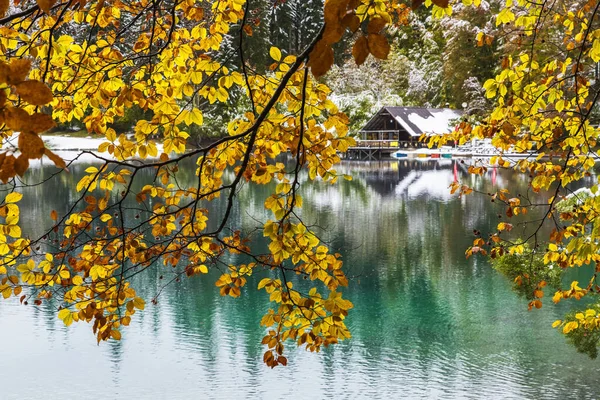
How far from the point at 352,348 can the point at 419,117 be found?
35568mm

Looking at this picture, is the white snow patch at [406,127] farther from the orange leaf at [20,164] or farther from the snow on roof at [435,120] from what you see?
the orange leaf at [20,164]

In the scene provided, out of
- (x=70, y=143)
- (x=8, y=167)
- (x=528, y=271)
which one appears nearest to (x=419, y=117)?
(x=70, y=143)

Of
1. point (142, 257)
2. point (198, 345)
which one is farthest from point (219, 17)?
point (198, 345)

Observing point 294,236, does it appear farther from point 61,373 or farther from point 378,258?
point 378,258

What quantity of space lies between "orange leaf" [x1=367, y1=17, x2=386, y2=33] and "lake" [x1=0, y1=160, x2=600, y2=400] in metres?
8.28

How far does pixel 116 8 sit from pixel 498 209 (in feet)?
63.1

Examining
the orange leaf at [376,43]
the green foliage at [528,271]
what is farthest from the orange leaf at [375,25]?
the green foliage at [528,271]

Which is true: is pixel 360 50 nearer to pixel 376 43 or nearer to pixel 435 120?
pixel 376 43

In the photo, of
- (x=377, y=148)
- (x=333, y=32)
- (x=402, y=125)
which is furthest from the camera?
(x=377, y=148)

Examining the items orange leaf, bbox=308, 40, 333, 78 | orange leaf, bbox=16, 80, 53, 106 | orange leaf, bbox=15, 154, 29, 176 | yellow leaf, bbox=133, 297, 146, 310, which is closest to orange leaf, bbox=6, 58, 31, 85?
orange leaf, bbox=16, 80, 53, 106

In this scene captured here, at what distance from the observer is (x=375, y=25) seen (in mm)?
1745

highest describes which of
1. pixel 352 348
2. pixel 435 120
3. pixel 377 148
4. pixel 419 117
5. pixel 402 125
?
pixel 419 117

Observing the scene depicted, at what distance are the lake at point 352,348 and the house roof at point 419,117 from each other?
93.1ft

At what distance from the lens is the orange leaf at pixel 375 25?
67.5 inches
